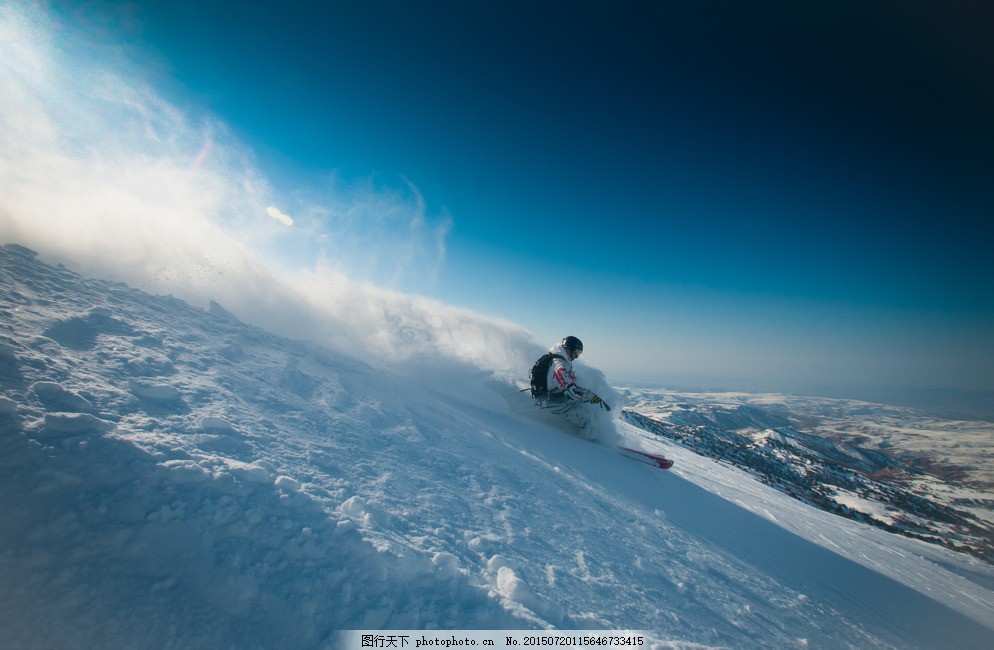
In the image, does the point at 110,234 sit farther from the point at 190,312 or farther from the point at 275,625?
the point at 275,625

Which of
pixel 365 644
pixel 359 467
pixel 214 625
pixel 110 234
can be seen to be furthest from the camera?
pixel 110 234

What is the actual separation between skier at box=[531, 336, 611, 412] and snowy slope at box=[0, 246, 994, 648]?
2721 mm

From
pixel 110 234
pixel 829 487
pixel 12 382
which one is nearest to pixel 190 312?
pixel 12 382

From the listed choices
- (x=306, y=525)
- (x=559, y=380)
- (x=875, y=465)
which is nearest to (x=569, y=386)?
(x=559, y=380)

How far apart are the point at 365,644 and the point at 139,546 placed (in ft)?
6.65

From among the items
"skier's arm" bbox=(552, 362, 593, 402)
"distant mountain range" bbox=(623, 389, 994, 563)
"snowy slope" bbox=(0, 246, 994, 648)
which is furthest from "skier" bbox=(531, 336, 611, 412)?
"distant mountain range" bbox=(623, 389, 994, 563)

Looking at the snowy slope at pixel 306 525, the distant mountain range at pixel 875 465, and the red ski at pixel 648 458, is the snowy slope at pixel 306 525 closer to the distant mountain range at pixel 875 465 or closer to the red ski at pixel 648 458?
the red ski at pixel 648 458

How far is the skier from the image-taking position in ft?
34.9

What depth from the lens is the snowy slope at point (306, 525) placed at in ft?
8.75

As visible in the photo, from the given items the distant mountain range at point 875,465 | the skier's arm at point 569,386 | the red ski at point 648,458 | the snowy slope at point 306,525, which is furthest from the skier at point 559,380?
the distant mountain range at point 875,465

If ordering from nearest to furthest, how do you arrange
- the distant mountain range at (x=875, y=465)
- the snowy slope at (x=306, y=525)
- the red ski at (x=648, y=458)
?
the snowy slope at (x=306, y=525) < the red ski at (x=648, y=458) < the distant mountain range at (x=875, y=465)

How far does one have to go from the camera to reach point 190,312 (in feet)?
26.9

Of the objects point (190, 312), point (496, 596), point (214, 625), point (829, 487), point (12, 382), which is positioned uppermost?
point (190, 312)

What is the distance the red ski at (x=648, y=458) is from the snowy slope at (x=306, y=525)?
6.25 feet
